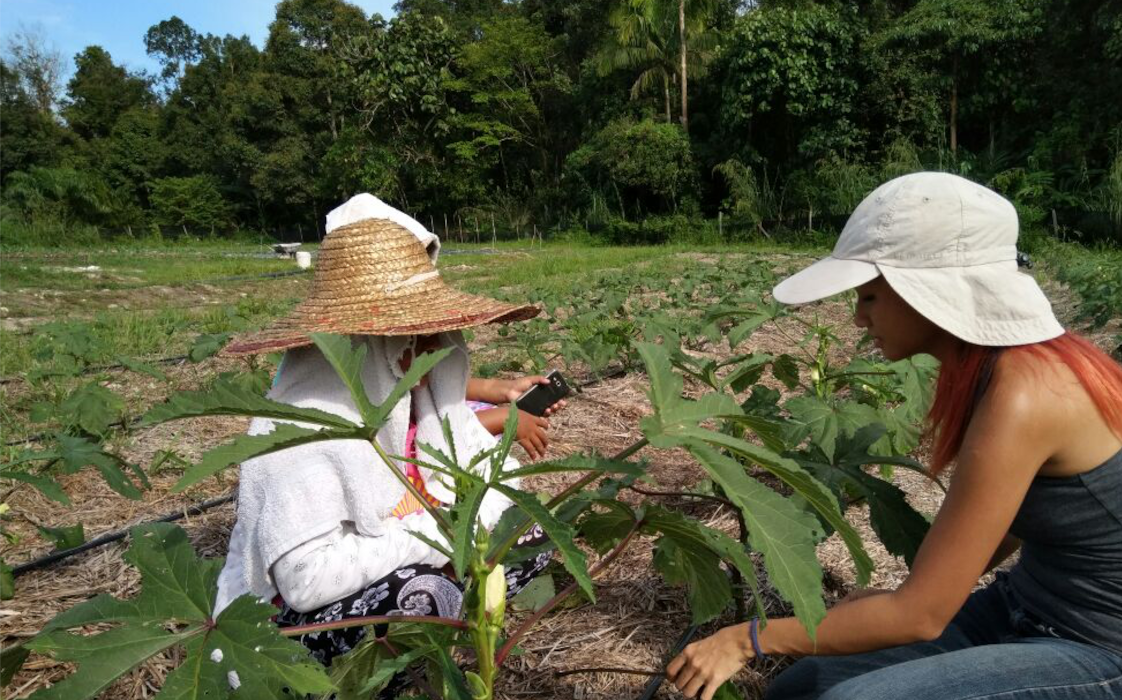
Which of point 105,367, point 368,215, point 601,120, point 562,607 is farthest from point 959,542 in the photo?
point 601,120

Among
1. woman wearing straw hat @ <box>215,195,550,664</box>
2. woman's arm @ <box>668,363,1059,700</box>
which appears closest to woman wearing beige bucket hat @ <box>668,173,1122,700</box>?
woman's arm @ <box>668,363,1059,700</box>

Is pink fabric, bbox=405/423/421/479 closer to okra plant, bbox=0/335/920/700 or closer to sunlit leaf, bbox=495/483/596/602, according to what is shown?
okra plant, bbox=0/335/920/700

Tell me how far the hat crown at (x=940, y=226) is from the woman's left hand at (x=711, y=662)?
654 millimetres

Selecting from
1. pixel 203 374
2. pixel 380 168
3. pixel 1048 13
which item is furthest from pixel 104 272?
pixel 1048 13

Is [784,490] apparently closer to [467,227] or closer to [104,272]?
[104,272]

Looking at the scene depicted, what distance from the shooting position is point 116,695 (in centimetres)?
175

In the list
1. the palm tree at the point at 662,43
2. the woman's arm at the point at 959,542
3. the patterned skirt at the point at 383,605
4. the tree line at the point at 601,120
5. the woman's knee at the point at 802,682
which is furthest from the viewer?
the palm tree at the point at 662,43

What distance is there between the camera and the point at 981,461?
1152 mm

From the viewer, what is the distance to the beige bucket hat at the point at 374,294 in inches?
67.2

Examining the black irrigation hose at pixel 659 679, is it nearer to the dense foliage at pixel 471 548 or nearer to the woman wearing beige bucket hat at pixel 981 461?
the dense foliage at pixel 471 548

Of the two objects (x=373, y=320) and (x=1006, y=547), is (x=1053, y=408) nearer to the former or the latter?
(x=1006, y=547)

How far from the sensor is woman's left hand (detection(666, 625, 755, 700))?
1.25 m

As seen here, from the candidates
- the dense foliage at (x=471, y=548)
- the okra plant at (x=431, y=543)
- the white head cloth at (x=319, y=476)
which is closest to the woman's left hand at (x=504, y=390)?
the white head cloth at (x=319, y=476)

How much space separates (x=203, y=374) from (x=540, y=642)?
358 centimetres
